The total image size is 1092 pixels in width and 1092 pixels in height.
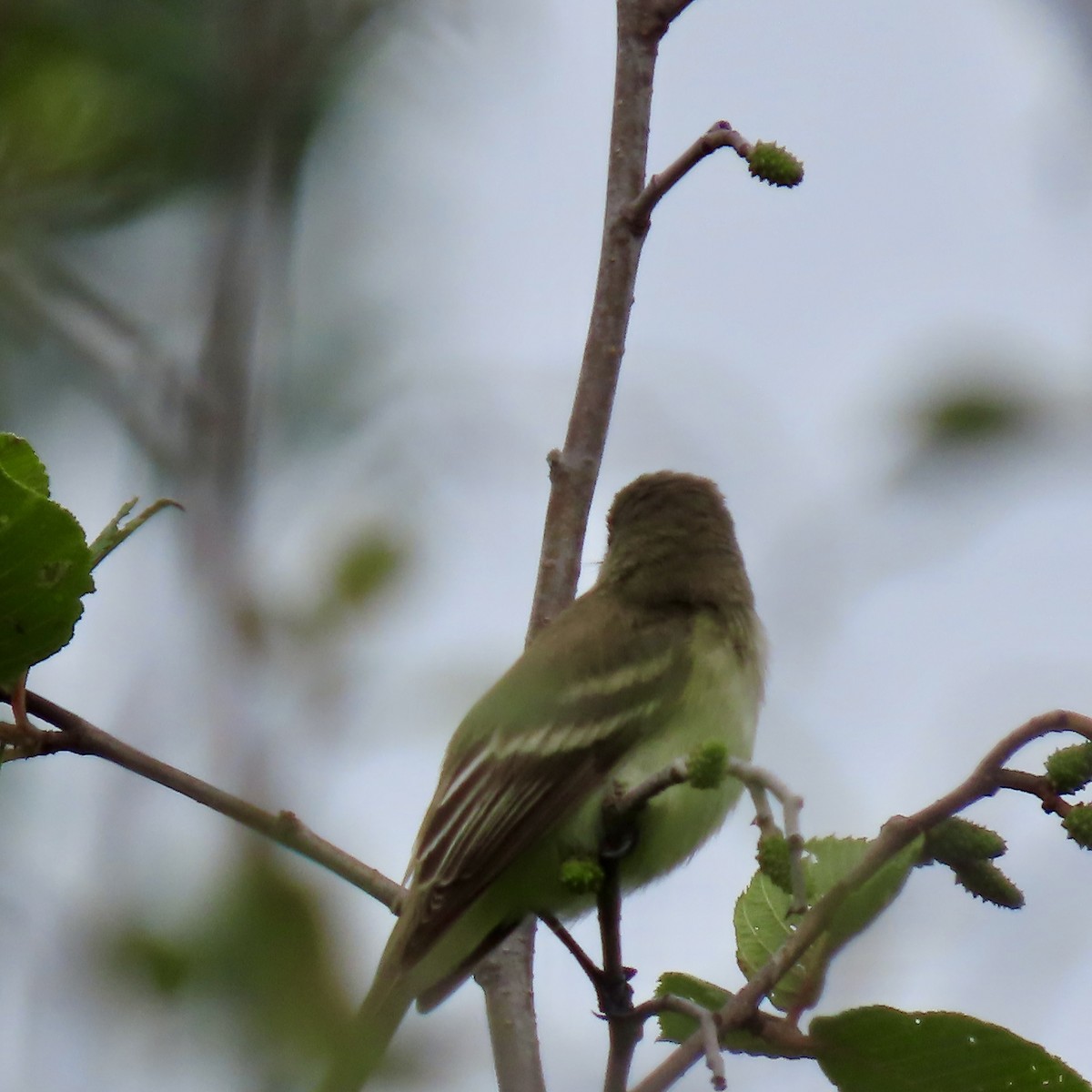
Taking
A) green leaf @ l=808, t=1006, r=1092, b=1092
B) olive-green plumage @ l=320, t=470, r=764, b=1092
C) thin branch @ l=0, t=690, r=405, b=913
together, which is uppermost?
olive-green plumage @ l=320, t=470, r=764, b=1092

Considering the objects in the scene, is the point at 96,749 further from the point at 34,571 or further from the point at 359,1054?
the point at 359,1054

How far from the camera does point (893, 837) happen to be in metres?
1.58

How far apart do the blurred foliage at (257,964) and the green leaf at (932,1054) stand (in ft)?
2.52

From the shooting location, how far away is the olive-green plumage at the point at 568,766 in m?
3.08

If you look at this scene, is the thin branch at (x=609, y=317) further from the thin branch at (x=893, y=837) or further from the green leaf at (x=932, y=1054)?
the thin branch at (x=893, y=837)

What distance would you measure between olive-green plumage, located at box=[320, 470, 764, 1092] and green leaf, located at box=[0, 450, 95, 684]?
0.85 metres

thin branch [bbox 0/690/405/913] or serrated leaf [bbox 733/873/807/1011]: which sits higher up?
thin branch [bbox 0/690/405/913]

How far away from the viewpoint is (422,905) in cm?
310

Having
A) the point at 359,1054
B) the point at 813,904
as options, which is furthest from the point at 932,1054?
the point at 359,1054

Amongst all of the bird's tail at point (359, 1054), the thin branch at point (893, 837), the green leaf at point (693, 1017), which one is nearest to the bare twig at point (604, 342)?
the green leaf at point (693, 1017)

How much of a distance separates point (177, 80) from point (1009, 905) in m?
2.02

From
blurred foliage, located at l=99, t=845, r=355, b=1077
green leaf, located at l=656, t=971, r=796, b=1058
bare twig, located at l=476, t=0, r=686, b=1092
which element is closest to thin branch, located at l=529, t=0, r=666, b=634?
bare twig, located at l=476, t=0, r=686, b=1092

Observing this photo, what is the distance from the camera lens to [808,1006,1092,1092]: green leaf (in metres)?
1.86

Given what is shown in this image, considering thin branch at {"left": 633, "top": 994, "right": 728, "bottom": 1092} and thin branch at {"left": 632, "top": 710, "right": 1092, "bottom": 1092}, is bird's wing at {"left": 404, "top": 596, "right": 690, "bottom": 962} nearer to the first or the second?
thin branch at {"left": 633, "top": 994, "right": 728, "bottom": 1092}
